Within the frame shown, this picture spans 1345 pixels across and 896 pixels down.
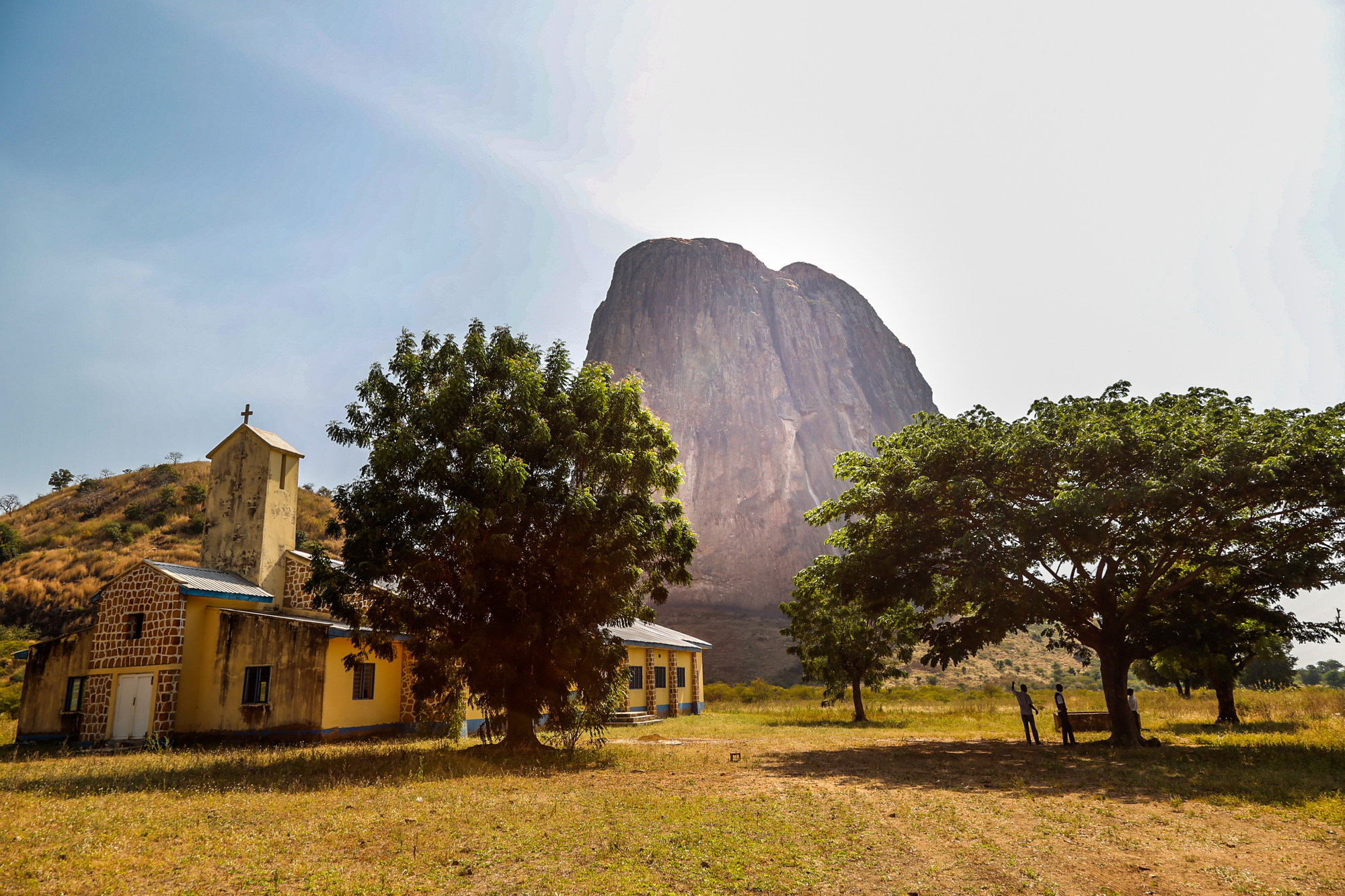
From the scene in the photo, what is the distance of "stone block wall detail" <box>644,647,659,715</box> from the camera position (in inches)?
1379

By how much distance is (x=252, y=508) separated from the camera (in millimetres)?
25672

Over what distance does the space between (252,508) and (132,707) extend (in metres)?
6.88

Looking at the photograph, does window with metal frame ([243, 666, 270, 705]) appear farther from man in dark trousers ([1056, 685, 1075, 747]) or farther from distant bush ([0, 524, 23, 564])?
distant bush ([0, 524, 23, 564])

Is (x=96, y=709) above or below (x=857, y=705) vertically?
above

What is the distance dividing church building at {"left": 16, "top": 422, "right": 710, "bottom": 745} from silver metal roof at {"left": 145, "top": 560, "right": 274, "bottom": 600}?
6cm

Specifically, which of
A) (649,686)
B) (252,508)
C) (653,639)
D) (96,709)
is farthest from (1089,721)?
(96,709)

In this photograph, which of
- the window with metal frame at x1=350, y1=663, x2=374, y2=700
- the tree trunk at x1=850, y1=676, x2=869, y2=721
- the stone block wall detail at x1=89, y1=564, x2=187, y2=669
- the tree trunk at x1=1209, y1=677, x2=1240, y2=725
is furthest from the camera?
the tree trunk at x1=850, y1=676, x2=869, y2=721

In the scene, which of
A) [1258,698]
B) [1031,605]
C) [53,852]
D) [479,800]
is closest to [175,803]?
[53,852]

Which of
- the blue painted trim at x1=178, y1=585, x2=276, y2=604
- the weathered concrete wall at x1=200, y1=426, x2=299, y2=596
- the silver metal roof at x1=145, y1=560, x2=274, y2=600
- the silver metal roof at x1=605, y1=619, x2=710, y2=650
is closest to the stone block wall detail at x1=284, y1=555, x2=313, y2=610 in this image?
the weathered concrete wall at x1=200, y1=426, x2=299, y2=596

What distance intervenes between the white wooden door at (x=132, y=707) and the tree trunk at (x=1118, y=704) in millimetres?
26676

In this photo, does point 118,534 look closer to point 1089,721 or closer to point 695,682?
point 695,682

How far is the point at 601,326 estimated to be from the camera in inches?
5103

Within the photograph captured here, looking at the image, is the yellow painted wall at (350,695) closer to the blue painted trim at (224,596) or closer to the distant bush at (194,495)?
the blue painted trim at (224,596)

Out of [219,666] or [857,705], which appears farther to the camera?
[857,705]
